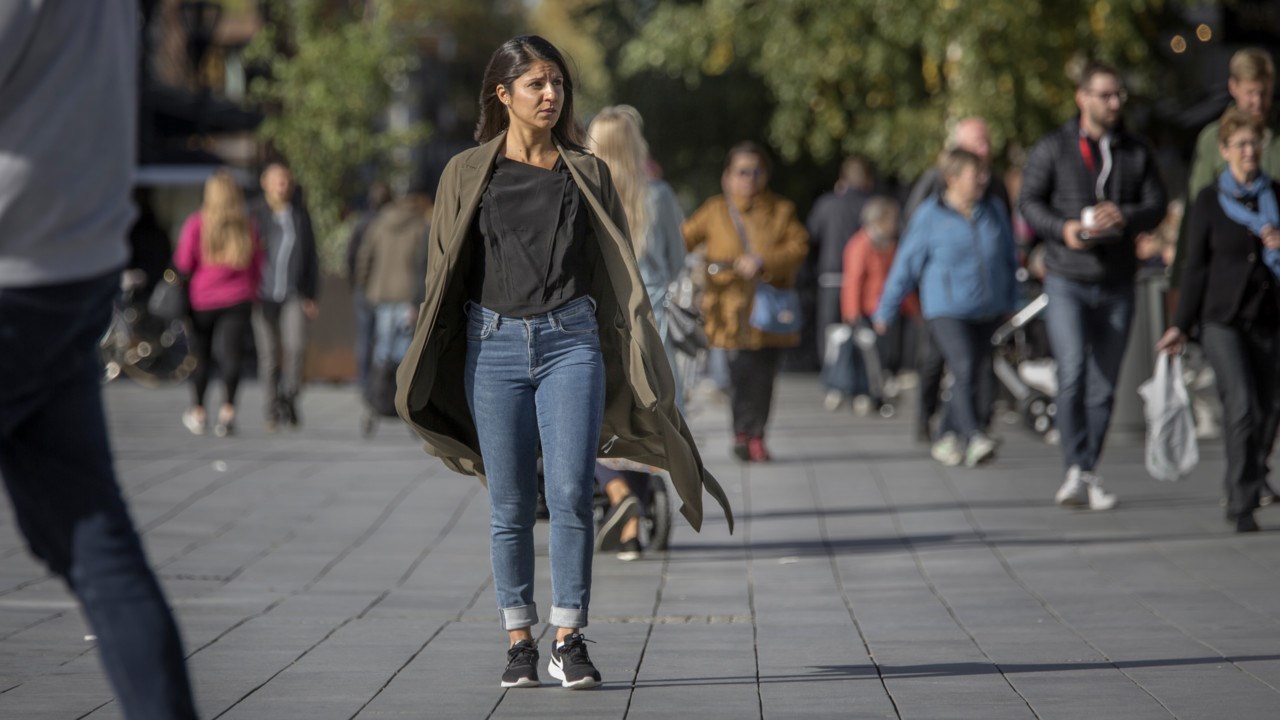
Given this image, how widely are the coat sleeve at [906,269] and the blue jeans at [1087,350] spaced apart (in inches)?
85.7

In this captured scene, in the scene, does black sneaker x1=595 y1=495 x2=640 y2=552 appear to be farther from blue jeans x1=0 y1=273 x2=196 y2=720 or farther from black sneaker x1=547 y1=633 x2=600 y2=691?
blue jeans x1=0 y1=273 x2=196 y2=720

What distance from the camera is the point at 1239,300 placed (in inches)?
351

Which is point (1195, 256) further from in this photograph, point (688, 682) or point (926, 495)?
point (688, 682)

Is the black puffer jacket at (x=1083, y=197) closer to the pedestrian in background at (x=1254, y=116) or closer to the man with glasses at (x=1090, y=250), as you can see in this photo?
the man with glasses at (x=1090, y=250)

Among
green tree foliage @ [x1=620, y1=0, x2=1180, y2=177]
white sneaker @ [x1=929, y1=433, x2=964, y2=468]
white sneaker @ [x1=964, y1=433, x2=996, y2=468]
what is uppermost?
green tree foliage @ [x1=620, y1=0, x2=1180, y2=177]

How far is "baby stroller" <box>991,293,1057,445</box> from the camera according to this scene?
14.0m

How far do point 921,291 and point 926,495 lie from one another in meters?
1.74

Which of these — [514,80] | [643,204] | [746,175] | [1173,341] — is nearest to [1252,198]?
[1173,341]

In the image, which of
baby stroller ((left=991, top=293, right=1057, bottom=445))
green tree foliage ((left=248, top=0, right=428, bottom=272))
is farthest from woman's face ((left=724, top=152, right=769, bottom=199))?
green tree foliage ((left=248, top=0, right=428, bottom=272))

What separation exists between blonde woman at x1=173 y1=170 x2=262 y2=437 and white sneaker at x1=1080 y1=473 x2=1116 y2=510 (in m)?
7.11

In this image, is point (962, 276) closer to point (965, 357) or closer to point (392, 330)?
point (965, 357)

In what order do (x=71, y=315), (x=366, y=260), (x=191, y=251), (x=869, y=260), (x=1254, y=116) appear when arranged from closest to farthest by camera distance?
(x=71, y=315)
(x=1254, y=116)
(x=191, y=251)
(x=366, y=260)
(x=869, y=260)

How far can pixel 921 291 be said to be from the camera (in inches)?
481

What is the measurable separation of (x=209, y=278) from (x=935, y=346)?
17.5 feet
